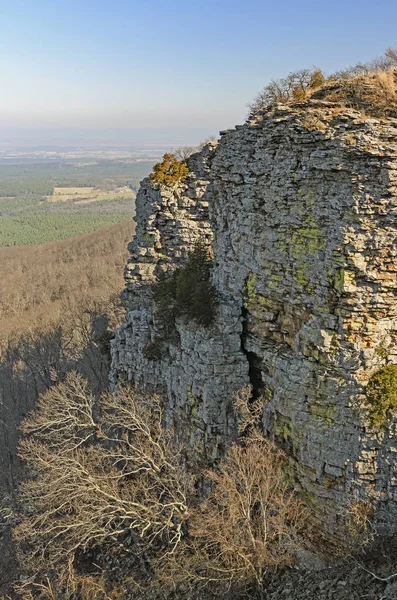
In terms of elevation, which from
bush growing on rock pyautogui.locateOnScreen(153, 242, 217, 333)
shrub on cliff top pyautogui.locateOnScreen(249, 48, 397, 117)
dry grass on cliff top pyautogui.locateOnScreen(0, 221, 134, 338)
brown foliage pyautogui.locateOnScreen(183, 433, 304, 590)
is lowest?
dry grass on cliff top pyautogui.locateOnScreen(0, 221, 134, 338)

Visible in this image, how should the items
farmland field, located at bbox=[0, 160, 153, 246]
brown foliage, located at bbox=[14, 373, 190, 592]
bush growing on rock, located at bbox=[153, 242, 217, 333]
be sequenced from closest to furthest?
brown foliage, located at bbox=[14, 373, 190, 592]
bush growing on rock, located at bbox=[153, 242, 217, 333]
farmland field, located at bbox=[0, 160, 153, 246]

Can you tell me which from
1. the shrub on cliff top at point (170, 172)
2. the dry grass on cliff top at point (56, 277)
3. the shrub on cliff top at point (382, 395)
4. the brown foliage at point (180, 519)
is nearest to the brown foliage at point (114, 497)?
the brown foliage at point (180, 519)

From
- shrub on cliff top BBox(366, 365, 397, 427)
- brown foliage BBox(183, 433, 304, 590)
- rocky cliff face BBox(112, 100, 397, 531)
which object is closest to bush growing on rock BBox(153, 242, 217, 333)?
rocky cliff face BBox(112, 100, 397, 531)

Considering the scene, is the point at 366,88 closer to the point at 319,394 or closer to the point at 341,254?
the point at 341,254

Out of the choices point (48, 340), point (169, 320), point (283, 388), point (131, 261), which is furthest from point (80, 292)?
point (283, 388)

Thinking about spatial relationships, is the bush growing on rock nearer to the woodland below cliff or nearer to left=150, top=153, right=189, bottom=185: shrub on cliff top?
the woodland below cliff

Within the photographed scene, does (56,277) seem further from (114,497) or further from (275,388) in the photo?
(275,388)
